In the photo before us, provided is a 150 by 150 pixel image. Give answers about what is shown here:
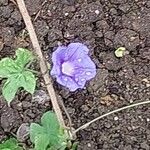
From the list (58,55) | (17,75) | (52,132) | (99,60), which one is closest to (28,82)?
(17,75)

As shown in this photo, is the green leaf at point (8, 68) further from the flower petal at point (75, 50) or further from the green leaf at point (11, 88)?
the flower petal at point (75, 50)

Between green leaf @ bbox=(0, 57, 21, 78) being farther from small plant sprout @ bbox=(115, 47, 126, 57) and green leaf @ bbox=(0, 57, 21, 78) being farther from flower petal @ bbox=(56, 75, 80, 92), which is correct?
small plant sprout @ bbox=(115, 47, 126, 57)

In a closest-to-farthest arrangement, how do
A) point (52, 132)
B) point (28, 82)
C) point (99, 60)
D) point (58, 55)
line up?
point (28, 82) → point (58, 55) → point (52, 132) → point (99, 60)

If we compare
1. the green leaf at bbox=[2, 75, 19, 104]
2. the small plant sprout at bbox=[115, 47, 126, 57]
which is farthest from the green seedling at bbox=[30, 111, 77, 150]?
the small plant sprout at bbox=[115, 47, 126, 57]

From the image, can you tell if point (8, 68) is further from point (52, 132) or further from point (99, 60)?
point (99, 60)

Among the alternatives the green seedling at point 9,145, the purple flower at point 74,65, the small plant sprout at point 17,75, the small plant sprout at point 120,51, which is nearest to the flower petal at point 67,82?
the purple flower at point 74,65

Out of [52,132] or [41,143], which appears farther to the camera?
[52,132]
